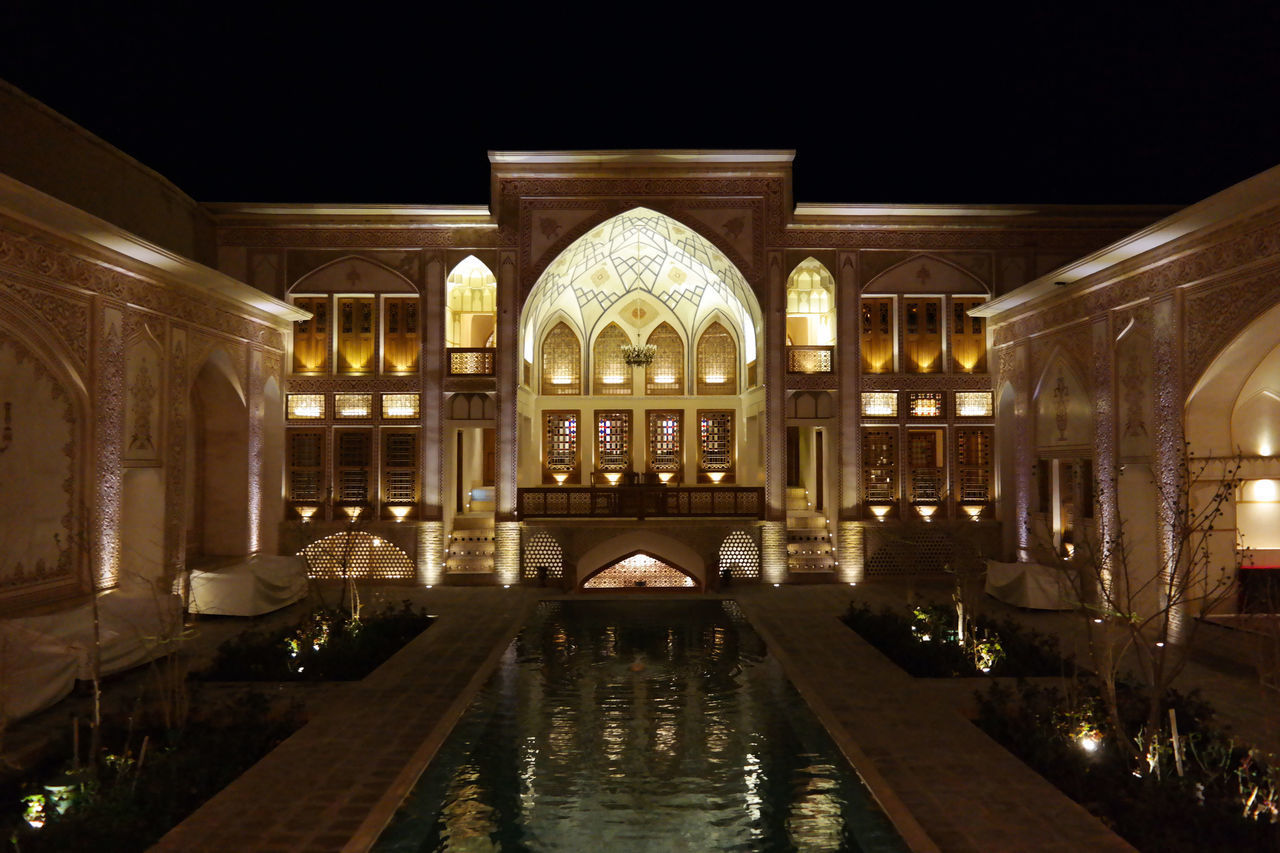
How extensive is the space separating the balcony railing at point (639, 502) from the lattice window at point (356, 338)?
4.58 metres

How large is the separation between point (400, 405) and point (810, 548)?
915cm

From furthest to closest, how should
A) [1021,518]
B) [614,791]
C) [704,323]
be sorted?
[704,323] < [1021,518] < [614,791]

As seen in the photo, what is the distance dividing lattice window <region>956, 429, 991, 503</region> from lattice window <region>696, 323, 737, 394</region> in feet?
20.3

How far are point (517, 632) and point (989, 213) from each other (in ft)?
42.2

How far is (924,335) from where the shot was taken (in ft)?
59.5

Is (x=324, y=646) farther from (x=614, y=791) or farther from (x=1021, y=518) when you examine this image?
(x=1021, y=518)

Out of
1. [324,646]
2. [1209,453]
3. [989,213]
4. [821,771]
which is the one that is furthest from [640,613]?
[989,213]

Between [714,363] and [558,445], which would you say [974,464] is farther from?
[558,445]

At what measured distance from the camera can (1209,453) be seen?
11422mm

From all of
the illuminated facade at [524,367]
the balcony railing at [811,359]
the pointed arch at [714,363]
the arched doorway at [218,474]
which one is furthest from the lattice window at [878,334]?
the arched doorway at [218,474]

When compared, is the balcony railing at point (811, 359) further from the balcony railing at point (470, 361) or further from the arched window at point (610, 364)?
the balcony railing at point (470, 361)

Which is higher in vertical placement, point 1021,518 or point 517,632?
point 1021,518

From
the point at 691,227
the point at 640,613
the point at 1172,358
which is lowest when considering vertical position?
the point at 640,613

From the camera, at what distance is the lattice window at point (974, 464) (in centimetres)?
1786
